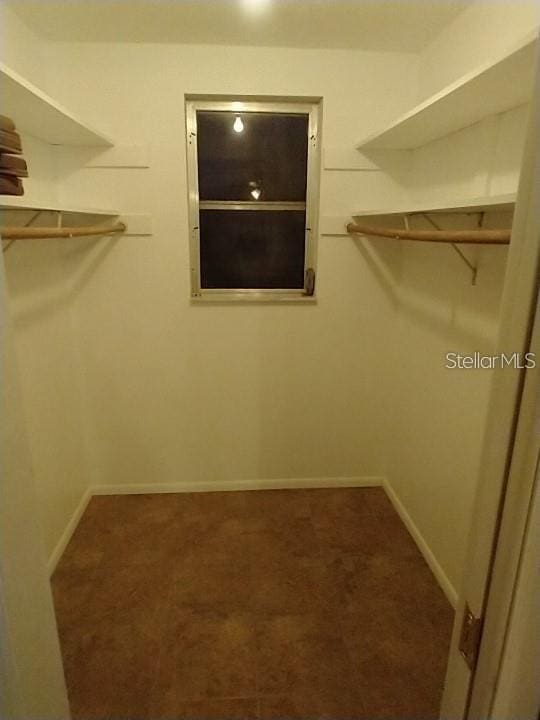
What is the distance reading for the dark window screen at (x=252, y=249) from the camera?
2.33 metres

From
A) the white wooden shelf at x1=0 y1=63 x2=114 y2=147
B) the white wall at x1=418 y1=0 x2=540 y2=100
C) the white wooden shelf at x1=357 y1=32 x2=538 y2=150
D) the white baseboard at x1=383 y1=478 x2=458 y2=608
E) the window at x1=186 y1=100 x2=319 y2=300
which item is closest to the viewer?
the white wooden shelf at x1=357 y1=32 x2=538 y2=150

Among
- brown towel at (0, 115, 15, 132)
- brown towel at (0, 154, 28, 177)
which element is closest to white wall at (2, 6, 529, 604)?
brown towel at (0, 154, 28, 177)

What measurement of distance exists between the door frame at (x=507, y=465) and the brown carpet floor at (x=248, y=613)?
1.01 meters

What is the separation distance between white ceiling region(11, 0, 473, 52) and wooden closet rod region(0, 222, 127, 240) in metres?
0.83

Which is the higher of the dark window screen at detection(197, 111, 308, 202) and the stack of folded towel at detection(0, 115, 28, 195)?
the dark window screen at detection(197, 111, 308, 202)

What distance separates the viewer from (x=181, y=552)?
2119 millimetres

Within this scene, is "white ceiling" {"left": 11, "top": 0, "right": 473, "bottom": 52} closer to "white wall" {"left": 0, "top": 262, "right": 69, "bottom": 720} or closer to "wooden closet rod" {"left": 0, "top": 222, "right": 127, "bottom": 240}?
"wooden closet rod" {"left": 0, "top": 222, "right": 127, "bottom": 240}

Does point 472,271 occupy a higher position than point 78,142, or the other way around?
point 78,142

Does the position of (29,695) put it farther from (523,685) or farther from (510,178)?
(510,178)

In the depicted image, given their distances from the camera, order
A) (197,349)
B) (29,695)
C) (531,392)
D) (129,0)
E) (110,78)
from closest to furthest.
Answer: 1. (531,392)
2. (29,695)
3. (129,0)
4. (110,78)
5. (197,349)

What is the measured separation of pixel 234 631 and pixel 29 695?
45.3 inches

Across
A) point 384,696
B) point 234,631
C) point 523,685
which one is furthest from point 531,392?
point 234,631

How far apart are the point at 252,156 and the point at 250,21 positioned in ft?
1.86

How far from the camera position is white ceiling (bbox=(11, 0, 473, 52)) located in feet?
5.54
